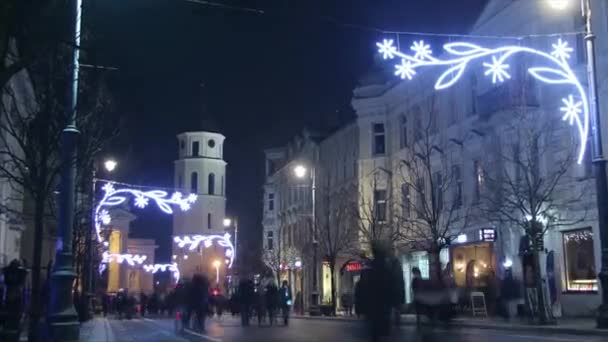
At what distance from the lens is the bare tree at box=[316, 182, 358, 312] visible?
151 feet

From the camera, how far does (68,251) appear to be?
17469 mm

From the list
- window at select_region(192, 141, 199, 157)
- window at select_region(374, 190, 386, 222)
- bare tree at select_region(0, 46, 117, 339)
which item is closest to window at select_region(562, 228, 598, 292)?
window at select_region(374, 190, 386, 222)

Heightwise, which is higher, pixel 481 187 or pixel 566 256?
pixel 481 187

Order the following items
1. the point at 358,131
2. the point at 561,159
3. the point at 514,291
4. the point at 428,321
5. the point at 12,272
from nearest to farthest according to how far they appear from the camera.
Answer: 1. the point at 428,321
2. the point at 12,272
3. the point at 514,291
4. the point at 561,159
5. the point at 358,131

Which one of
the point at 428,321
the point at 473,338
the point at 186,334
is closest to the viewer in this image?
the point at 428,321

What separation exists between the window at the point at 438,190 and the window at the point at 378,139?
24.0 feet

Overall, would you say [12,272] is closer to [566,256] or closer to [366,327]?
[366,327]

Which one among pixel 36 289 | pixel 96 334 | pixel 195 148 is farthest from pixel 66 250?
pixel 195 148

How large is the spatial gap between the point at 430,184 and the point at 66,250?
73.0ft

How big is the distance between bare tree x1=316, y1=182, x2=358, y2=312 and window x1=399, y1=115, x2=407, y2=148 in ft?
16.6

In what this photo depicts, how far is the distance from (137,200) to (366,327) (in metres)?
24.7

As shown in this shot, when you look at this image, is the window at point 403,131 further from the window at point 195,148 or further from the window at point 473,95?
the window at point 195,148

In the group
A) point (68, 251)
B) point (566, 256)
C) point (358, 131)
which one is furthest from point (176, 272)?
point (68, 251)

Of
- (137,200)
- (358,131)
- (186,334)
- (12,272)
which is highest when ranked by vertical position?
(358,131)
